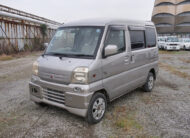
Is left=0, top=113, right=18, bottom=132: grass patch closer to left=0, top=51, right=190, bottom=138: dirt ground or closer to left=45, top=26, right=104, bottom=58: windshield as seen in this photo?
left=0, top=51, right=190, bottom=138: dirt ground

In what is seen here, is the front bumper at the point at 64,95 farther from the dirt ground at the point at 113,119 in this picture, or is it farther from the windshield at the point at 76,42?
the windshield at the point at 76,42

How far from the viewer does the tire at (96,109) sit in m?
3.12

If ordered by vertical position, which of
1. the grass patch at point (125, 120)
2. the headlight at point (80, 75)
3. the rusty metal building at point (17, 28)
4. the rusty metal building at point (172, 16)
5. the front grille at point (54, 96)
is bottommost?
the grass patch at point (125, 120)

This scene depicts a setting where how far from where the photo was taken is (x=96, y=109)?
330 centimetres

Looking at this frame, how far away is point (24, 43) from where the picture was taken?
17094 millimetres

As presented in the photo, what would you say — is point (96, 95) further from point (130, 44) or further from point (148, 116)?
point (130, 44)

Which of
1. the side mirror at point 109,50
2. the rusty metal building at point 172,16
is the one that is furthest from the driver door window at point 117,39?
the rusty metal building at point 172,16

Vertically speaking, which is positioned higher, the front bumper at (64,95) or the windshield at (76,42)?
the windshield at (76,42)

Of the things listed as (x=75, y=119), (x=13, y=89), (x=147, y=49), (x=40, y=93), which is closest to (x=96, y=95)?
(x=75, y=119)

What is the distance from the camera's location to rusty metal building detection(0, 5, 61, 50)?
45.7ft

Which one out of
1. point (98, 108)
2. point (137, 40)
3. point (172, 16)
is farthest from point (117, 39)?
point (172, 16)

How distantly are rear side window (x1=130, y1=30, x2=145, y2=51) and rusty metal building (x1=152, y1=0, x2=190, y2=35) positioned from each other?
54.9 meters

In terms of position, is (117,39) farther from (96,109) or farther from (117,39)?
(96,109)

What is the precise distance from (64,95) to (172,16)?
2371 inches
